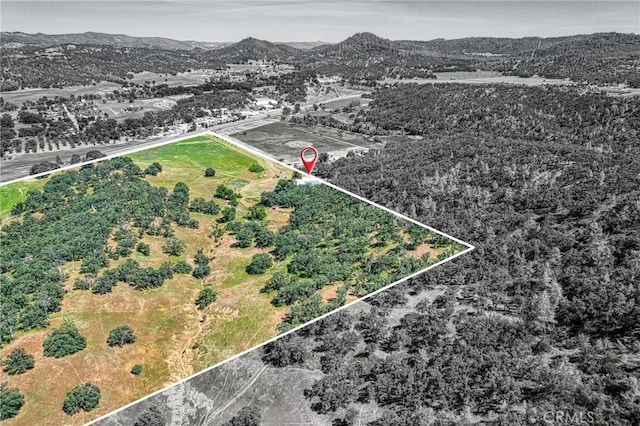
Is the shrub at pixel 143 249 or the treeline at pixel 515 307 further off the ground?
the shrub at pixel 143 249

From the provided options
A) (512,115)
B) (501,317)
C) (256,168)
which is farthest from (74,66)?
(256,168)

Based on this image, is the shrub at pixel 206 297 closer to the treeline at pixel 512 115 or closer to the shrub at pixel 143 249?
the shrub at pixel 143 249

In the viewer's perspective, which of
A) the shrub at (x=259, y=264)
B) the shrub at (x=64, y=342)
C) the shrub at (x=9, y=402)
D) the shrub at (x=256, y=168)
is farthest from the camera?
the shrub at (x=256, y=168)

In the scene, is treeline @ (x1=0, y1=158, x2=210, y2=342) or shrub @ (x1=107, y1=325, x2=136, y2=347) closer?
shrub @ (x1=107, y1=325, x2=136, y2=347)

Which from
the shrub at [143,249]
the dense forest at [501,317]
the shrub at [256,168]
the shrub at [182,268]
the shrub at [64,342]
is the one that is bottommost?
the dense forest at [501,317]

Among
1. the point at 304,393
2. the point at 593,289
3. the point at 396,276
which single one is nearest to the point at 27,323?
the point at 396,276

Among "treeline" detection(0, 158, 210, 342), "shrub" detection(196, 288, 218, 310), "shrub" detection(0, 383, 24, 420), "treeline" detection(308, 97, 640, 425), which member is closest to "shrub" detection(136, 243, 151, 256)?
"treeline" detection(0, 158, 210, 342)

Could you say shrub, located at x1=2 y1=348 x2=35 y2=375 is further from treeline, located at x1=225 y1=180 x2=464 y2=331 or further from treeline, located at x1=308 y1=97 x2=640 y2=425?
treeline, located at x1=308 y1=97 x2=640 y2=425

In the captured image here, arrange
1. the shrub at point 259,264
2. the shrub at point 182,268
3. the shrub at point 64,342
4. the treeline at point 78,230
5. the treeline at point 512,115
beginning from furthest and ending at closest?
the treeline at point 512,115 → the shrub at point 259,264 → the shrub at point 182,268 → the treeline at point 78,230 → the shrub at point 64,342

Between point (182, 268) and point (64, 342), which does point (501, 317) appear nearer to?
point (182, 268)

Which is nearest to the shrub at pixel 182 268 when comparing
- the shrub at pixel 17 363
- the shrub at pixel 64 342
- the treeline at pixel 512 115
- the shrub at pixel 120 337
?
the shrub at pixel 120 337

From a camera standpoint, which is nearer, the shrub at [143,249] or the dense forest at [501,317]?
the shrub at [143,249]

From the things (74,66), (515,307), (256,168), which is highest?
(74,66)
